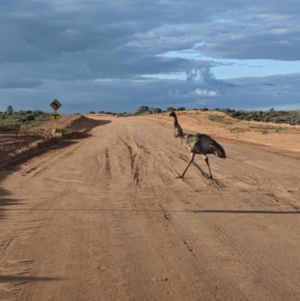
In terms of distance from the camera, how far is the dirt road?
275 inches

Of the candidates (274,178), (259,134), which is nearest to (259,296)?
(274,178)

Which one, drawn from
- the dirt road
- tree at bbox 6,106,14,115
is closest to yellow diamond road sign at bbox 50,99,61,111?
the dirt road

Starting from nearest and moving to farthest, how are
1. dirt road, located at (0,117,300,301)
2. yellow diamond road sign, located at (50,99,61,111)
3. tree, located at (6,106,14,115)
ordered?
dirt road, located at (0,117,300,301), yellow diamond road sign, located at (50,99,61,111), tree, located at (6,106,14,115)

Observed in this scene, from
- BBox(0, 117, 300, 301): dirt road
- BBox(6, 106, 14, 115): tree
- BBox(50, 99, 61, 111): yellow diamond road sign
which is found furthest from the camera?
BBox(6, 106, 14, 115): tree

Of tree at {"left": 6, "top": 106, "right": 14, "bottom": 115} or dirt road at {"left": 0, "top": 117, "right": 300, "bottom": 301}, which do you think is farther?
tree at {"left": 6, "top": 106, "right": 14, "bottom": 115}

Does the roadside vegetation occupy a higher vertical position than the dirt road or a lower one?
lower

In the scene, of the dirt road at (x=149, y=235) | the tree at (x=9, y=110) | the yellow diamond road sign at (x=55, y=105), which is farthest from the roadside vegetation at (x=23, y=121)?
the dirt road at (x=149, y=235)

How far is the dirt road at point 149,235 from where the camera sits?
6996 millimetres

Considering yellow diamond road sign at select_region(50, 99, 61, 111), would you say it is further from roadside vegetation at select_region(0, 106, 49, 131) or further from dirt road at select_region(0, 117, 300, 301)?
dirt road at select_region(0, 117, 300, 301)

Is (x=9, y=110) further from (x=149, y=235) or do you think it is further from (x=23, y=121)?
(x=149, y=235)

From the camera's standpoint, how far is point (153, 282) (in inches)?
281

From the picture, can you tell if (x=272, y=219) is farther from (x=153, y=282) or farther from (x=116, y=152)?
(x=116, y=152)

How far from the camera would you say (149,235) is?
9570mm

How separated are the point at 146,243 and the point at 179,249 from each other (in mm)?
555
